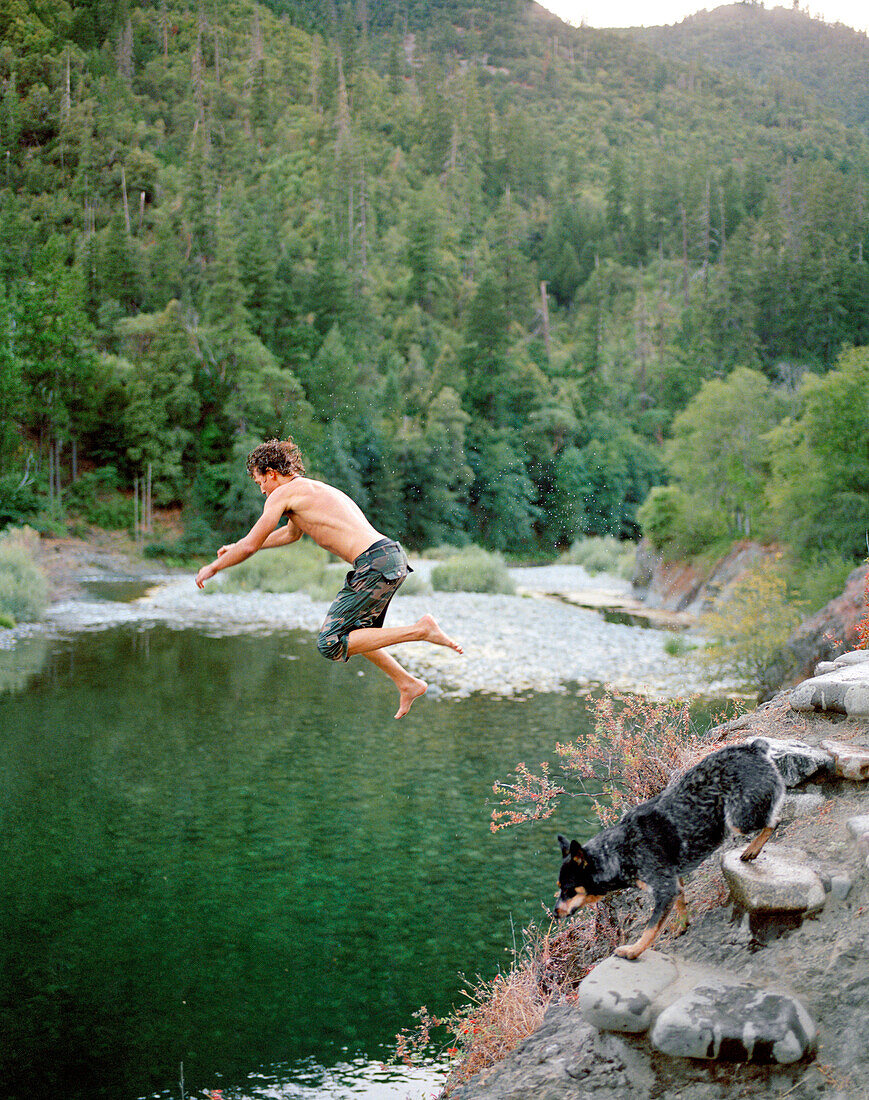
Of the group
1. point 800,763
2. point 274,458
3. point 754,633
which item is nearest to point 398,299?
point 754,633

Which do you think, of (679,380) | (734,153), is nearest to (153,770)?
(679,380)

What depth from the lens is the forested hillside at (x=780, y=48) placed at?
358 feet

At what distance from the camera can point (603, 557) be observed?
128ft

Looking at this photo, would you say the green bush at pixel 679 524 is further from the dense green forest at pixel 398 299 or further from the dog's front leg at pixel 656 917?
the dog's front leg at pixel 656 917

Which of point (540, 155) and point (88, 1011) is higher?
point (540, 155)

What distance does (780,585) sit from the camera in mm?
16375

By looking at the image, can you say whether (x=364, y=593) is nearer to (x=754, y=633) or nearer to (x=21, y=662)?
(x=754, y=633)

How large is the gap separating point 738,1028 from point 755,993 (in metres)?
0.19

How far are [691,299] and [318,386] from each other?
3053 cm

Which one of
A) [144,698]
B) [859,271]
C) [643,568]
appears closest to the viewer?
[144,698]

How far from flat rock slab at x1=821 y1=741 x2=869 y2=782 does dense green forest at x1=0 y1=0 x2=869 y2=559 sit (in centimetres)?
1494

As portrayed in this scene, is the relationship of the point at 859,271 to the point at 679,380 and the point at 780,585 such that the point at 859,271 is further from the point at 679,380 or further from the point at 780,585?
the point at 780,585

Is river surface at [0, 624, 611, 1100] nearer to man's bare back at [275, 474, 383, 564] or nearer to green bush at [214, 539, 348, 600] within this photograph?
man's bare back at [275, 474, 383, 564]

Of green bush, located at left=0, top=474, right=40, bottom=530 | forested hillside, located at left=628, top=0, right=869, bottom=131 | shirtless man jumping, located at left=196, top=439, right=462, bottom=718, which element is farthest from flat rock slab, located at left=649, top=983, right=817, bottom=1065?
forested hillside, located at left=628, top=0, right=869, bottom=131
